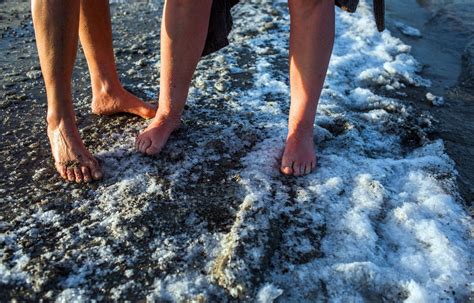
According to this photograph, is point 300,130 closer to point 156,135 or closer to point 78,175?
point 156,135

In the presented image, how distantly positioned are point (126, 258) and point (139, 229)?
14cm

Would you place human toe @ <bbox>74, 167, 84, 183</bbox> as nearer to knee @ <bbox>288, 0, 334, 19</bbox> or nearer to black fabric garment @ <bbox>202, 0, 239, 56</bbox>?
black fabric garment @ <bbox>202, 0, 239, 56</bbox>

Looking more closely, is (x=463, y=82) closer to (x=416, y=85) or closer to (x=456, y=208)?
(x=416, y=85)

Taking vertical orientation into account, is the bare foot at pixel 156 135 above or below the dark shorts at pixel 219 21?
below

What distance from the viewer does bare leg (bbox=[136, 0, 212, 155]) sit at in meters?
1.94

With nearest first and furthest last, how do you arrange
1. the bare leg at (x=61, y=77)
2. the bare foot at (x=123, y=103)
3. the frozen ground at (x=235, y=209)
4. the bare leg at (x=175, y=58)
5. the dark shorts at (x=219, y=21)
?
the frozen ground at (x=235, y=209) < the bare leg at (x=61, y=77) < the bare leg at (x=175, y=58) < the dark shorts at (x=219, y=21) < the bare foot at (x=123, y=103)

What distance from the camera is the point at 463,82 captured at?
10.8 feet

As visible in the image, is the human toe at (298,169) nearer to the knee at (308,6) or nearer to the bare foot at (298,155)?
the bare foot at (298,155)

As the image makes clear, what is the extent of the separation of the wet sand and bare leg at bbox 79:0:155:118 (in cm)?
161

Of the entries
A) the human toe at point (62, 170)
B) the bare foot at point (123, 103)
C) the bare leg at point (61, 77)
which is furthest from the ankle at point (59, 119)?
the bare foot at point (123, 103)

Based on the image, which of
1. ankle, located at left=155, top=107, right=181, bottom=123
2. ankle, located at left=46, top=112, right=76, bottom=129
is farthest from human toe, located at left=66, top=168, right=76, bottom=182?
ankle, located at left=155, top=107, right=181, bottom=123

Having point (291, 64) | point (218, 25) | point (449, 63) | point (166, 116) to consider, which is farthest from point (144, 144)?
point (449, 63)

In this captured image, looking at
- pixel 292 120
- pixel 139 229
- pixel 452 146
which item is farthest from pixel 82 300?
pixel 452 146

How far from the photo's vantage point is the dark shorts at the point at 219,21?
2.07 m
